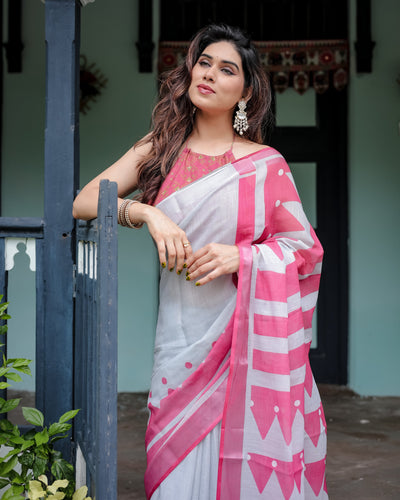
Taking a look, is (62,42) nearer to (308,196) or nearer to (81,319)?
(81,319)

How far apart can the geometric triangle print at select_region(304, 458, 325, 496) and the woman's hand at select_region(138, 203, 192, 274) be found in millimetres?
855

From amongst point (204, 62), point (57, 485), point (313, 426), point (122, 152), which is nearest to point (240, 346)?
point (313, 426)

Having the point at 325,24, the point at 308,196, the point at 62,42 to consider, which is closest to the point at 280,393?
the point at 62,42

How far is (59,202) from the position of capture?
2461mm

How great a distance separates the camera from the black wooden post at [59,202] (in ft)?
8.07

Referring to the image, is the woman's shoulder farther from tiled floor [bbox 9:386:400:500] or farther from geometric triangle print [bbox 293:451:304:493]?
tiled floor [bbox 9:386:400:500]

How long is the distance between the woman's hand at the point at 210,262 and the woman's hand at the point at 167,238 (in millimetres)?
31

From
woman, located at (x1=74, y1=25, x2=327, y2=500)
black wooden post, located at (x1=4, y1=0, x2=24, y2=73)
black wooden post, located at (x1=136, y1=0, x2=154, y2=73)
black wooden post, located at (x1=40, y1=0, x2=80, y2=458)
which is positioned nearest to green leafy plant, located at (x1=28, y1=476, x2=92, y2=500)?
woman, located at (x1=74, y1=25, x2=327, y2=500)

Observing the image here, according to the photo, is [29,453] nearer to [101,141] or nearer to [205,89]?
[205,89]

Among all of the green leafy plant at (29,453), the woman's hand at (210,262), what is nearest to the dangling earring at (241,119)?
the woman's hand at (210,262)

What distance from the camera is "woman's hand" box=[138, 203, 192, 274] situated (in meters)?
2.02

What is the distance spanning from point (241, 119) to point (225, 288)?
57 cm

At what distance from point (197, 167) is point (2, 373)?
0.88 m

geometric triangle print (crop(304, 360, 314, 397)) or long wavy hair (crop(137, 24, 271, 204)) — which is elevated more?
long wavy hair (crop(137, 24, 271, 204))
